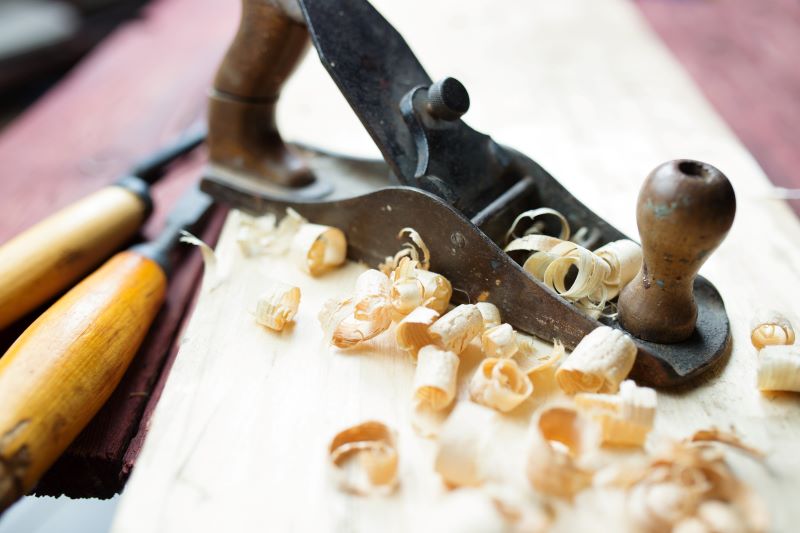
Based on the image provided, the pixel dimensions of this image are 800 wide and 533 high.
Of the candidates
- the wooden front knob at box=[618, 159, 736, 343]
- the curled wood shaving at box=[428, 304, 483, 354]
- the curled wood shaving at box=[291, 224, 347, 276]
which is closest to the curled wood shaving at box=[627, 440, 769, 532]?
the wooden front knob at box=[618, 159, 736, 343]

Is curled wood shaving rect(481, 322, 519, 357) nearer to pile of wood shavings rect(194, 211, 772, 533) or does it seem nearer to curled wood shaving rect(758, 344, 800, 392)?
pile of wood shavings rect(194, 211, 772, 533)

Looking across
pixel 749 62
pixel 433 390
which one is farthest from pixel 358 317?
pixel 749 62

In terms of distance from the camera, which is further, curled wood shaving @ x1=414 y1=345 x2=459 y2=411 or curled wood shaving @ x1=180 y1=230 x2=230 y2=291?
curled wood shaving @ x1=180 y1=230 x2=230 y2=291

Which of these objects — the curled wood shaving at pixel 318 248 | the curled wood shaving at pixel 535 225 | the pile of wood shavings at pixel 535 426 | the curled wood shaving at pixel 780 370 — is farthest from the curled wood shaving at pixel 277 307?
the curled wood shaving at pixel 780 370

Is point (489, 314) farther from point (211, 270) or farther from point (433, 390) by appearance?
point (211, 270)

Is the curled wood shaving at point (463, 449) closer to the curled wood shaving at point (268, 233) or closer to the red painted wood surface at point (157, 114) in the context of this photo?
the red painted wood surface at point (157, 114)

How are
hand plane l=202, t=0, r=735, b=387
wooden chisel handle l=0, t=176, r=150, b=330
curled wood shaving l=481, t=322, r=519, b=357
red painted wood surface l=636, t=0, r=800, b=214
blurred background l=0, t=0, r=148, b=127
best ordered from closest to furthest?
hand plane l=202, t=0, r=735, b=387 → curled wood shaving l=481, t=322, r=519, b=357 → wooden chisel handle l=0, t=176, r=150, b=330 → red painted wood surface l=636, t=0, r=800, b=214 → blurred background l=0, t=0, r=148, b=127
